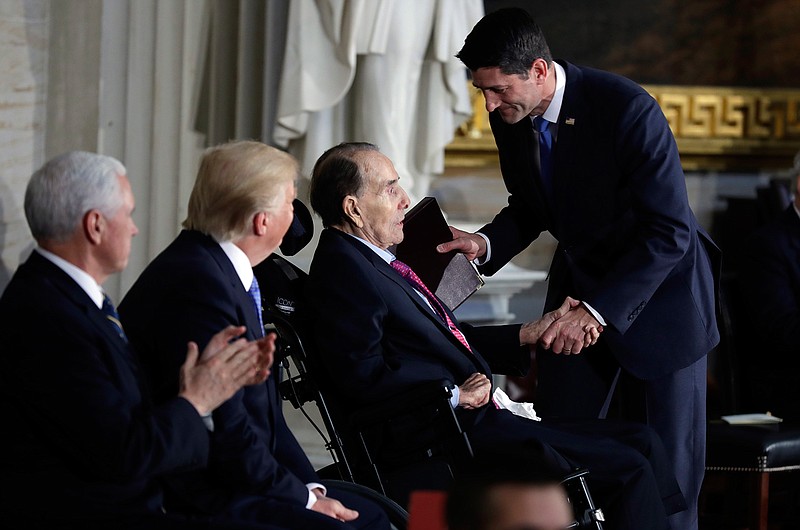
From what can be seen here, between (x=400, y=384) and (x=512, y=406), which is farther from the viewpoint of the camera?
(x=512, y=406)

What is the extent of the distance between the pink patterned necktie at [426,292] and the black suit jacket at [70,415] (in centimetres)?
128

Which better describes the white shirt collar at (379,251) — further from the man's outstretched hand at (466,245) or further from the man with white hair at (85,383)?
the man with white hair at (85,383)

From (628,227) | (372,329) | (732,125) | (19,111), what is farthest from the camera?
(732,125)

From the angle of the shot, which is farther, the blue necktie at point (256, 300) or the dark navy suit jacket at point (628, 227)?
the dark navy suit jacket at point (628, 227)

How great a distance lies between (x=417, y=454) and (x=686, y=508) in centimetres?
87

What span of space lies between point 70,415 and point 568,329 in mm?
1724

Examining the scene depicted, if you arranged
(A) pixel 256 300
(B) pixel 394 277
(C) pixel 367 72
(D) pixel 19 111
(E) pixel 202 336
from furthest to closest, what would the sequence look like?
(C) pixel 367 72, (D) pixel 19 111, (B) pixel 394 277, (A) pixel 256 300, (E) pixel 202 336

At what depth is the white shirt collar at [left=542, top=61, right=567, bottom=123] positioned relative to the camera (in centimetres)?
383

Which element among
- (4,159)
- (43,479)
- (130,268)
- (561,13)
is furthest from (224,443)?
(561,13)

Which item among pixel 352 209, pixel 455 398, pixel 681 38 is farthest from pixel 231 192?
pixel 681 38

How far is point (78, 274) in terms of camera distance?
2.42 meters

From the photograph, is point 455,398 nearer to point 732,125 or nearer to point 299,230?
point 299,230

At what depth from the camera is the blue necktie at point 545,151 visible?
3902mm

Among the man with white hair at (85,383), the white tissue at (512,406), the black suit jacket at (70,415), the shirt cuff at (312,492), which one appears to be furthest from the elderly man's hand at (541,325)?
the black suit jacket at (70,415)
